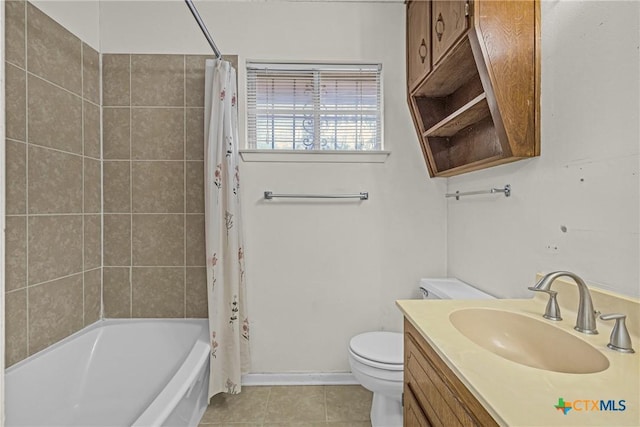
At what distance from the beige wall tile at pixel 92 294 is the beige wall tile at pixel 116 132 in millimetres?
742

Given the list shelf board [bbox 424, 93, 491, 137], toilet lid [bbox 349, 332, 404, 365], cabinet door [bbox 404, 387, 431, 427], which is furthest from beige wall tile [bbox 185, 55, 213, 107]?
cabinet door [bbox 404, 387, 431, 427]

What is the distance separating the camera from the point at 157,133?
6.57 ft

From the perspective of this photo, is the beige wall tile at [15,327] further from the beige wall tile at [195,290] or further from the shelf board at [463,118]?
the shelf board at [463,118]

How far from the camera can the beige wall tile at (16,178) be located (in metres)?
1.39

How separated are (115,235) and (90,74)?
0.99 m

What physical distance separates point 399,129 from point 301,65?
2.55ft

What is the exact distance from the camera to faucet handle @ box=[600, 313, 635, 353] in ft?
2.45

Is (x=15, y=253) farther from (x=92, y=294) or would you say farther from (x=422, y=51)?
(x=422, y=51)

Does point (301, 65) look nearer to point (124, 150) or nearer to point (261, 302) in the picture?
point (124, 150)

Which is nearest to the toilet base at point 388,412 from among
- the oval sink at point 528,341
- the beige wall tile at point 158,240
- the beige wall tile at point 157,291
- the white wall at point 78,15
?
the oval sink at point 528,341

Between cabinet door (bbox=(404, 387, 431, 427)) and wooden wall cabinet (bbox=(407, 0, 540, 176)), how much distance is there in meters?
0.96

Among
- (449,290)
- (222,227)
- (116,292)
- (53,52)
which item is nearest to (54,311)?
(116,292)

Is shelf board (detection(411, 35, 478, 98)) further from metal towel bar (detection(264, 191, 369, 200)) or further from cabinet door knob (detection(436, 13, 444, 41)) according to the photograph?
metal towel bar (detection(264, 191, 369, 200))

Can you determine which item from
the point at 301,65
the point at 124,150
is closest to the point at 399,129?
the point at 301,65
